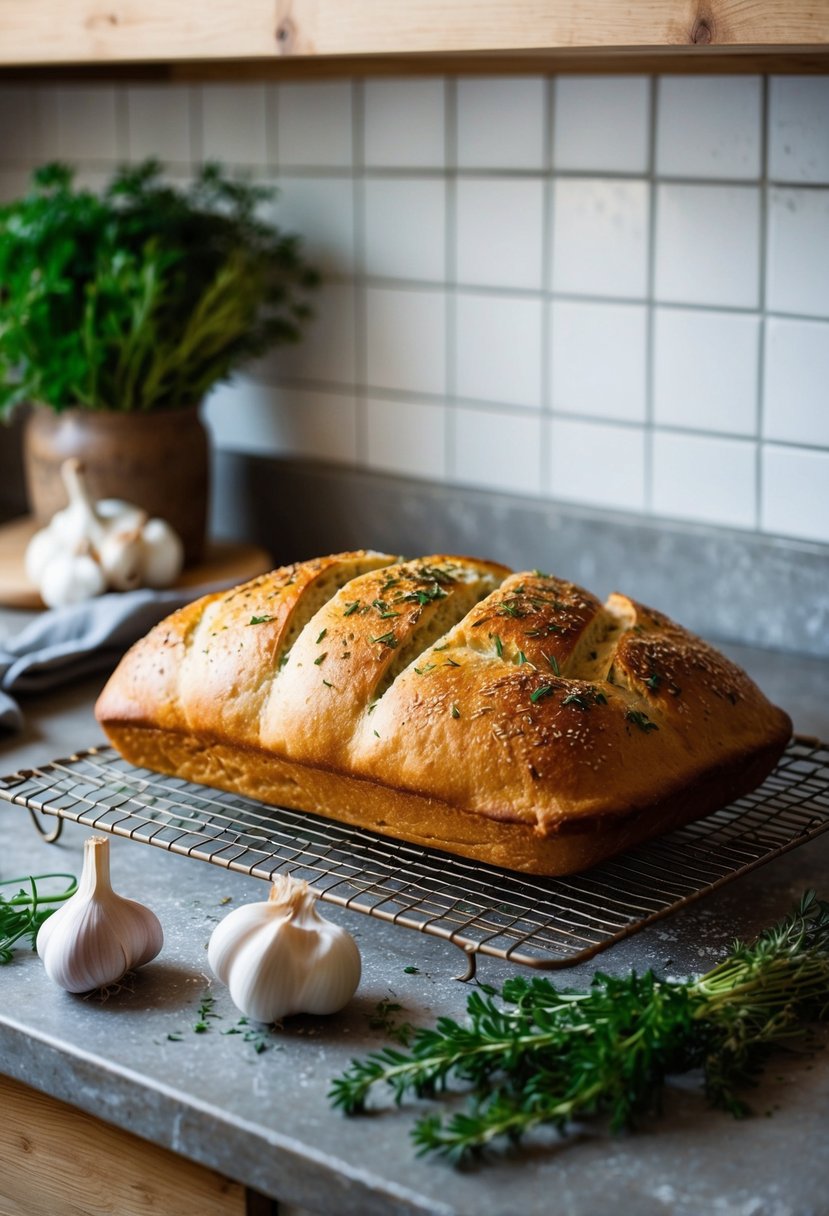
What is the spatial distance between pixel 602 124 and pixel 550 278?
0.18 meters

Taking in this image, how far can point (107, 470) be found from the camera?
5.81 ft

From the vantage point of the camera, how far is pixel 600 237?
1626mm

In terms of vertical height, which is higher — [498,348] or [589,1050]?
[498,348]

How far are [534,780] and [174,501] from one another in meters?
0.93

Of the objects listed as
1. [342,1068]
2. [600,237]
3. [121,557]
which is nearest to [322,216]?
[600,237]

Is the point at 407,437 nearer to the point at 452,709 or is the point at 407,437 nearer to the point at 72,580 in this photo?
the point at 72,580

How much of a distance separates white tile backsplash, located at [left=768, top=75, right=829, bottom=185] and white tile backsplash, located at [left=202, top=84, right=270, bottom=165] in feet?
2.35

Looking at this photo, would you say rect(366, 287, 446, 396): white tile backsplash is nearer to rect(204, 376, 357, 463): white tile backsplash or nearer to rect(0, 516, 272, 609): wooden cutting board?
rect(204, 376, 357, 463): white tile backsplash

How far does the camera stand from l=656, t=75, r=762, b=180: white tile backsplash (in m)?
1.48

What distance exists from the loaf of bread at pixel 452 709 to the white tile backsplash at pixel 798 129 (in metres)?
0.54

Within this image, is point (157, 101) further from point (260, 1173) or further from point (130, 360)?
point (260, 1173)

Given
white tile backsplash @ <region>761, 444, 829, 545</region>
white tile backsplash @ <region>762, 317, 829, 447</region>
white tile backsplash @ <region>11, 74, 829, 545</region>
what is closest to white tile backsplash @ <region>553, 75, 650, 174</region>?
white tile backsplash @ <region>11, 74, 829, 545</region>

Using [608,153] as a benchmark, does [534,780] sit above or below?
below

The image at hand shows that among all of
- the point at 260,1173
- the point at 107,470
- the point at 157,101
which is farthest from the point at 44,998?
the point at 157,101
